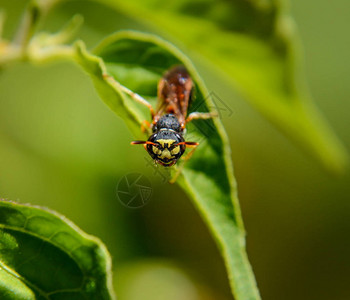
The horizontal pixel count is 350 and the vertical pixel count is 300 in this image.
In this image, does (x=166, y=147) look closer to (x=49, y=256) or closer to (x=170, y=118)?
(x=170, y=118)

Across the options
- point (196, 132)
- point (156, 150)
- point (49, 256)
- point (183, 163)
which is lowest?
point (49, 256)

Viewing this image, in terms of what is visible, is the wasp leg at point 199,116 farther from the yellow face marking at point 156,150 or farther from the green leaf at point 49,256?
the green leaf at point 49,256

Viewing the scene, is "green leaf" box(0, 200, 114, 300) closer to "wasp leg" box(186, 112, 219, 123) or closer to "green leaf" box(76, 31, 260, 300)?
"green leaf" box(76, 31, 260, 300)

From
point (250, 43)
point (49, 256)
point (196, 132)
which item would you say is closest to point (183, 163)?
point (196, 132)

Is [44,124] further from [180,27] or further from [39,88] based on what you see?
[180,27]

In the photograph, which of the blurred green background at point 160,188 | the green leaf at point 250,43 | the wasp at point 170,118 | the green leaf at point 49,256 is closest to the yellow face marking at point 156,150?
the wasp at point 170,118

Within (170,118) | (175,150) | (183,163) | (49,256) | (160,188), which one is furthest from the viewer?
(160,188)
